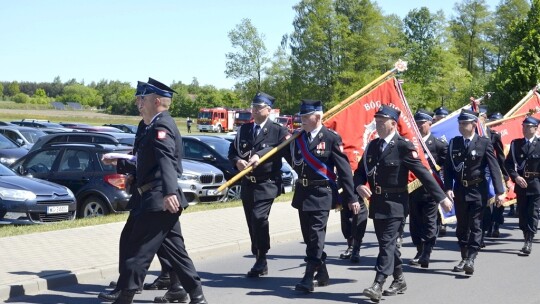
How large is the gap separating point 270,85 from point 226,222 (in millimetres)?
59648

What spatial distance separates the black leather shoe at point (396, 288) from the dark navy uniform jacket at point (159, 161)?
2607 mm

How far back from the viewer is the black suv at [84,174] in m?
13.9

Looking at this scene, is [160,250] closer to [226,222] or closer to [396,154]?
[396,154]

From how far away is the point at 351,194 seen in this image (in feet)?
28.3

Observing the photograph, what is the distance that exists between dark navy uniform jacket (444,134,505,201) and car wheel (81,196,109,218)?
6404mm

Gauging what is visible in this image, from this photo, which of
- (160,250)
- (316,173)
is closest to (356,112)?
(316,173)

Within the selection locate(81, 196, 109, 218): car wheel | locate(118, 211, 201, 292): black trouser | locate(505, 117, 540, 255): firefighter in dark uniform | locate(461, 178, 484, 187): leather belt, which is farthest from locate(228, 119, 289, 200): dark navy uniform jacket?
locate(81, 196, 109, 218): car wheel

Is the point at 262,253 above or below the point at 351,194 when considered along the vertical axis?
below

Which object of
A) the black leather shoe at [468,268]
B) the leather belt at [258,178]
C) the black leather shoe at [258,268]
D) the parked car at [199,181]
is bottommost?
the black leather shoe at [258,268]

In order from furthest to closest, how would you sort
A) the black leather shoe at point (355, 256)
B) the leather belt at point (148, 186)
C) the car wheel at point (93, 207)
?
the car wheel at point (93, 207)
the black leather shoe at point (355, 256)
the leather belt at point (148, 186)

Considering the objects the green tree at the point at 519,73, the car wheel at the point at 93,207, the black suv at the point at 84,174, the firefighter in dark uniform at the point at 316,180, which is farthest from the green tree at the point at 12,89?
the firefighter in dark uniform at the point at 316,180

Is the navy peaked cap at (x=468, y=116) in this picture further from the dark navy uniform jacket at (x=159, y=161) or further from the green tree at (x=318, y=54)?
the green tree at (x=318, y=54)

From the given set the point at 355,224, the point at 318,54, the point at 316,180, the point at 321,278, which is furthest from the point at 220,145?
the point at 318,54

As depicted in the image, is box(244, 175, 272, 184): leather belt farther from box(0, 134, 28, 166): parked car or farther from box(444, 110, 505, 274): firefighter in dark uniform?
box(0, 134, 28, 166): parked car
